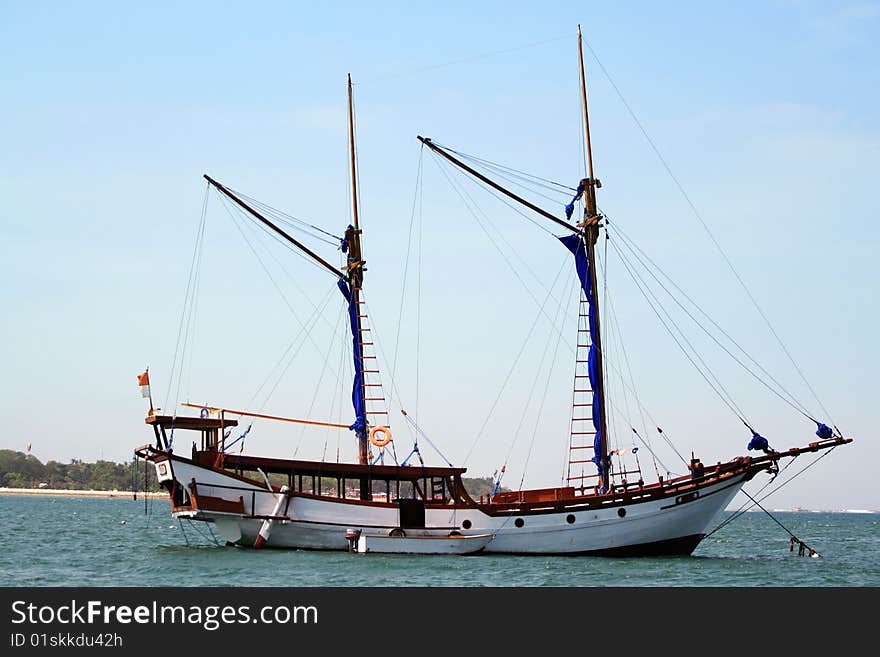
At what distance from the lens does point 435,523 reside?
155 ft

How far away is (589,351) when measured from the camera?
51250mm

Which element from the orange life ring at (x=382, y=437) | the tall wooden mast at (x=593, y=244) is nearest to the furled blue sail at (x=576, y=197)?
the tall wooden mast at (x=593, y=244)

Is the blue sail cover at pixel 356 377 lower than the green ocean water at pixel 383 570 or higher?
higher

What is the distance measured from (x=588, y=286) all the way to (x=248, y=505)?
18.4 metres

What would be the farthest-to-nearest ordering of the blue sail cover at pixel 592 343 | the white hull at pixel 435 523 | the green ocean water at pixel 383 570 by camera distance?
the blue sail cover at pixel 592 343 → the white hull at pixel 435 523 → the green ocean water at pixel 383 570

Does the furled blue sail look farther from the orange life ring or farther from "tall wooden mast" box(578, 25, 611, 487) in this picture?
the orange life ring

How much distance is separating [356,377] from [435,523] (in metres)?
9.54

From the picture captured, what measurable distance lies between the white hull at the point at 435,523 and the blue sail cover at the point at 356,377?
19.6 feet

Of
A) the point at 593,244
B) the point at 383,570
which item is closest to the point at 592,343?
the point at 593,244

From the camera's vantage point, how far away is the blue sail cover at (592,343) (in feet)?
163

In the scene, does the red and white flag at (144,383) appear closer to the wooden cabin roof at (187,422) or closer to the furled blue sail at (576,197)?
the wooden cabin roof at (187,422)
